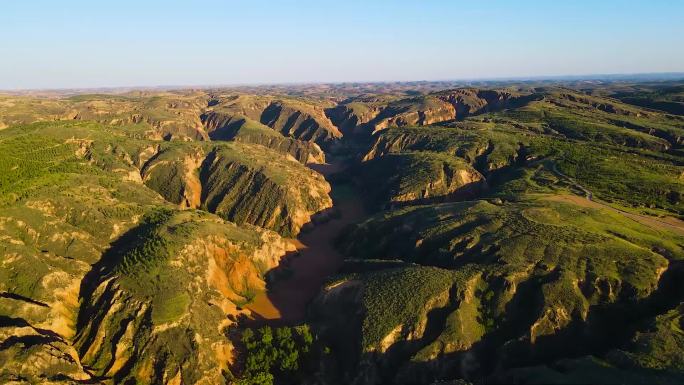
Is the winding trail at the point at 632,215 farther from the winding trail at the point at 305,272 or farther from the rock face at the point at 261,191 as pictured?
the rock face at the point at 261,191

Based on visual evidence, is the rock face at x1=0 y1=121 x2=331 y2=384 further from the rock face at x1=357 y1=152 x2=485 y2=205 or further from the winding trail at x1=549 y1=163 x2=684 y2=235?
the winding trail at x1=549 y1=163 x2=684 y2=235

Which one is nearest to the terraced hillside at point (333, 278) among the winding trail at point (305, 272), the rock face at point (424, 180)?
the winding trail at point (305, 272)

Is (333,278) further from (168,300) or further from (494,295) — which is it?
(494,295)

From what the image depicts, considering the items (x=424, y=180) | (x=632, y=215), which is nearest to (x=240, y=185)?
(x=424, y=180)

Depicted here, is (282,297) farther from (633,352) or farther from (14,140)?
(14,140)

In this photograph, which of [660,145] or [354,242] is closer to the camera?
[354,242]

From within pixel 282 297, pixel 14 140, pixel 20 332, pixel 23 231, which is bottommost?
pixel 282 297

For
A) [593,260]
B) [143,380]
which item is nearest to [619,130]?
[593,260]
